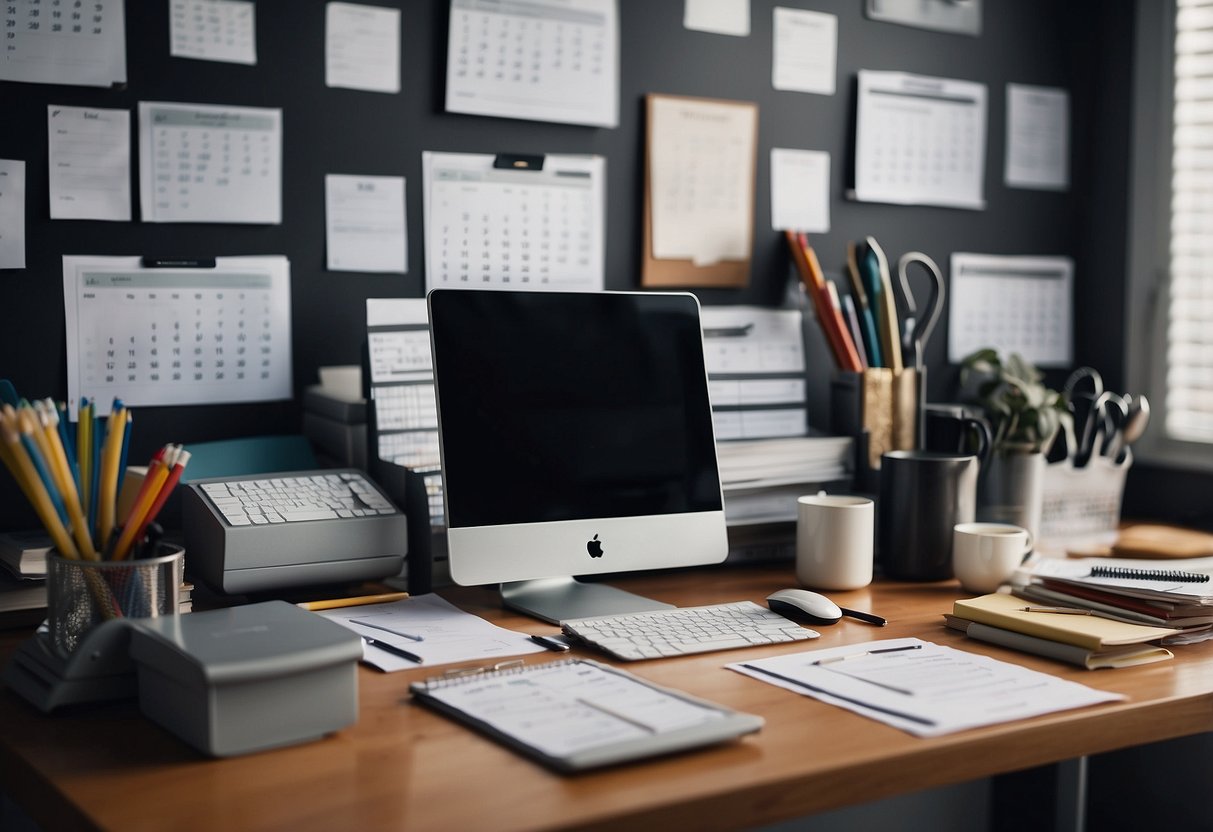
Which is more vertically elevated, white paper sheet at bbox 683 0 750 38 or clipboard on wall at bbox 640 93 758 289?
white paper sheet at bbox 683 0 750 38

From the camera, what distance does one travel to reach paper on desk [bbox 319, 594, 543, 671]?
124cm

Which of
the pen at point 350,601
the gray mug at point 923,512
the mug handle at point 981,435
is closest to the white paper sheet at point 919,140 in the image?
the mug handle at point 981,435

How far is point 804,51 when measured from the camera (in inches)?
81.1

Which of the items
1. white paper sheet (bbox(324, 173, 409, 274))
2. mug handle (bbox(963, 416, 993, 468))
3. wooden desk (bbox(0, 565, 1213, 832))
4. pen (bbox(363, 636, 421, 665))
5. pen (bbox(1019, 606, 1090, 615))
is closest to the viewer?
wooden desk (bbox(0, 565, 1213, 832))

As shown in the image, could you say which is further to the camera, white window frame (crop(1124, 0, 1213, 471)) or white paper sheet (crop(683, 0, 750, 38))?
white window frame (crop(1124, 0, 1213, 471))

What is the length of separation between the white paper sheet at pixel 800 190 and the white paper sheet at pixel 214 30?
2.84 feet

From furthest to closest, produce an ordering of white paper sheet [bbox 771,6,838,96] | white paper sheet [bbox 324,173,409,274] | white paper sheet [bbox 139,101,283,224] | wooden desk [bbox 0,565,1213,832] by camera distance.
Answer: white paper sheet [bbox 771,6,838,96] < white paper sheet [bbox 324,173,409,274] < white paper sheet [bbox 139,101,283,224] < wooden desk [bbox 0,565,1213,832]

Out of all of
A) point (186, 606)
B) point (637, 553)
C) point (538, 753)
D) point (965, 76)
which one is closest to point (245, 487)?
point (186, 606)

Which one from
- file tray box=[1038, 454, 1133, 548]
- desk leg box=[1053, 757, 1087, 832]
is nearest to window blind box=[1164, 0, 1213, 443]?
file tray box=[1038, 454, 1133, 548]

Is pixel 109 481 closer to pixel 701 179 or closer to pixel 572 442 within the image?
pixel 572 442

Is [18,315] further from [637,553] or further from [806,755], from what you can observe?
[806,755]

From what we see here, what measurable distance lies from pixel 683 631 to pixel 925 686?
0.29 metres

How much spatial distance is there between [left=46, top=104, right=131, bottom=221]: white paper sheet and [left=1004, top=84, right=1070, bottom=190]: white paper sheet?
156cm

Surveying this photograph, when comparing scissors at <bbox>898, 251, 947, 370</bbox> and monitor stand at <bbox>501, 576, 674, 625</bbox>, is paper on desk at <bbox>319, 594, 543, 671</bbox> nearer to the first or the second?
monitor stand at <bbox>501, 576, 674, 625</bbox>
